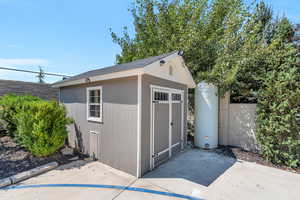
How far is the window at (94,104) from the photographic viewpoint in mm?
4098

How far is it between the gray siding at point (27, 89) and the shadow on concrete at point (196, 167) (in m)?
7.42

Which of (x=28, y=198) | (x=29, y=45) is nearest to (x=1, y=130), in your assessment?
(x=29, y=45)

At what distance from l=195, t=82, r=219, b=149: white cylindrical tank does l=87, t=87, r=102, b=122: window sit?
3.76 metres

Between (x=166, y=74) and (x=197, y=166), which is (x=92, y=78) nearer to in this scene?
(x=166, y=74)

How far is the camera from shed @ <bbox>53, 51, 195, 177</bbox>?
3242 mm

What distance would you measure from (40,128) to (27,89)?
16.1 ft

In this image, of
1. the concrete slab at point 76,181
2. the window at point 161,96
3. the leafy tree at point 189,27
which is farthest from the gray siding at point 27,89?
the window at point 161,96

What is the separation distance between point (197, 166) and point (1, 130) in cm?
841

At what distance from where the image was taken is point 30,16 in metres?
4.92

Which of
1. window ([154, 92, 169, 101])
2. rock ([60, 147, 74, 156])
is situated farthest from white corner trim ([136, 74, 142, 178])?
rock ([60, 147, 74, 156])

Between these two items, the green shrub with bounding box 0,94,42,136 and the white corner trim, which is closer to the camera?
the white corner trim

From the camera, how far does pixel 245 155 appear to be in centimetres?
460

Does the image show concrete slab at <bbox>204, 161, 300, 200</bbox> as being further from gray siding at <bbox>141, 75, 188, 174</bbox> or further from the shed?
the shed

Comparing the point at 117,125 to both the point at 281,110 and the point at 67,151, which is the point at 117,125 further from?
the point at 281,110
